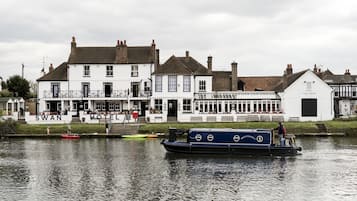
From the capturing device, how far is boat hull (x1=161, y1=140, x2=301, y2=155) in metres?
39.9

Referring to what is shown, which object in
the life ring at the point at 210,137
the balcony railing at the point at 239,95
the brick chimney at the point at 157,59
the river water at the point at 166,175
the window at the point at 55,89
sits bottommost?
the river water at the point at 166,175

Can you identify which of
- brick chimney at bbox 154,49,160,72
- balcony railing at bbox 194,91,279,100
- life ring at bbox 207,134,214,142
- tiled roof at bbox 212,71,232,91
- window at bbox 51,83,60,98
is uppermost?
brick chimney at bbox 154,49,160,72

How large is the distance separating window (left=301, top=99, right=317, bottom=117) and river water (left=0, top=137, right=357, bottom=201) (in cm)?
2233

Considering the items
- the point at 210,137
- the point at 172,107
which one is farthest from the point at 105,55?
the point at 210,137

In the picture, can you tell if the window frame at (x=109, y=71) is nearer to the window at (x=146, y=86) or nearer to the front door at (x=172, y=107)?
the window at (x=146, y=86)

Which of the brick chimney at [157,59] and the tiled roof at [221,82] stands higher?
the brick chimney at [157,59]

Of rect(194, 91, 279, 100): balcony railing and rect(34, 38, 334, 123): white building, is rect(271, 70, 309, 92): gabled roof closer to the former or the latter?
rect(34, 38, 334, 123): white building

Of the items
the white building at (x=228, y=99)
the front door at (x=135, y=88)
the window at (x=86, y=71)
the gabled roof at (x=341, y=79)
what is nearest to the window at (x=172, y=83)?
the white building at (x=228, y=99)

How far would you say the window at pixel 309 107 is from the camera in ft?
225

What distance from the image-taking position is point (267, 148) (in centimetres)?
3988

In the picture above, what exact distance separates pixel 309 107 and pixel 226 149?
31384mm

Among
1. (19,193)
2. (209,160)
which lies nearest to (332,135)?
(209,160)

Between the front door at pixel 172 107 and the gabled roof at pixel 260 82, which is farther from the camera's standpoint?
the gabled roof at pixel 260 82

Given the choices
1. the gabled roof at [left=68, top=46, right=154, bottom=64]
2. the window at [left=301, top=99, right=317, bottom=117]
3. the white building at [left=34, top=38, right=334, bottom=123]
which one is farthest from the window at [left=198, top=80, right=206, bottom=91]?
the window at [left=301, top=99, right=317, bottom=117]
